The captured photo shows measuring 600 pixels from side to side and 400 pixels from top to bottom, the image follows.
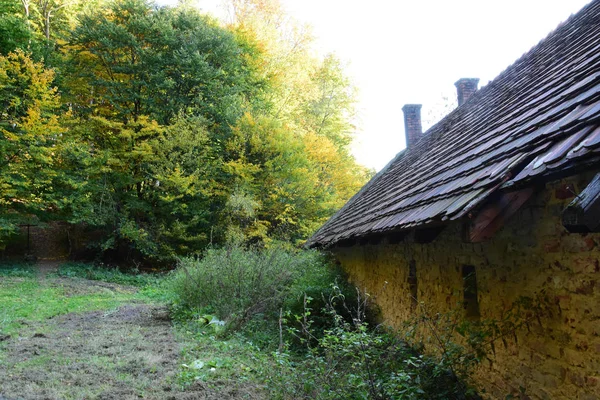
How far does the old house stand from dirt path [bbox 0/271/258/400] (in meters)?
2.90

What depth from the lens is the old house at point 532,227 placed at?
105 inches

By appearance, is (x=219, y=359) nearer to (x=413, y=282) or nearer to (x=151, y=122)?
(x=413, y=282)

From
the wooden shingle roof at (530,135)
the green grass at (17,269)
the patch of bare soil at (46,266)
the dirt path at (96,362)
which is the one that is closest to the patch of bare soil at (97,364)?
the dirt path at (96,362)

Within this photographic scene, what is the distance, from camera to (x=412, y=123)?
14.5 meters

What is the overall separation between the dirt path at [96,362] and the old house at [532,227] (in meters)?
2.90

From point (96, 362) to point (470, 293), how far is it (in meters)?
5.43

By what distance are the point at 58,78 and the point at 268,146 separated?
12.4 metres

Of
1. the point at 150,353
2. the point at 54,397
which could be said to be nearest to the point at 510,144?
the point at 54,397

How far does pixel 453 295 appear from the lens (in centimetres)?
486

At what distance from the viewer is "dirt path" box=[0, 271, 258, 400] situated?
499 cm

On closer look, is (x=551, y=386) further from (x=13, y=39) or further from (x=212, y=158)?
(x=13, y=39)

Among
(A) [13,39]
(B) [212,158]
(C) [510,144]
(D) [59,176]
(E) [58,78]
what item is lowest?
(C) [510,144]

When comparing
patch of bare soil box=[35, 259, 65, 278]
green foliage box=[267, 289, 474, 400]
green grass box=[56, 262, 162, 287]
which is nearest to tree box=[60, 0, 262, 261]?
green grass box=[56, 262, 162, 287]

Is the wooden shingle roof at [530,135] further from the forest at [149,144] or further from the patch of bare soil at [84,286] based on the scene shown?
the forest at [149,144]
